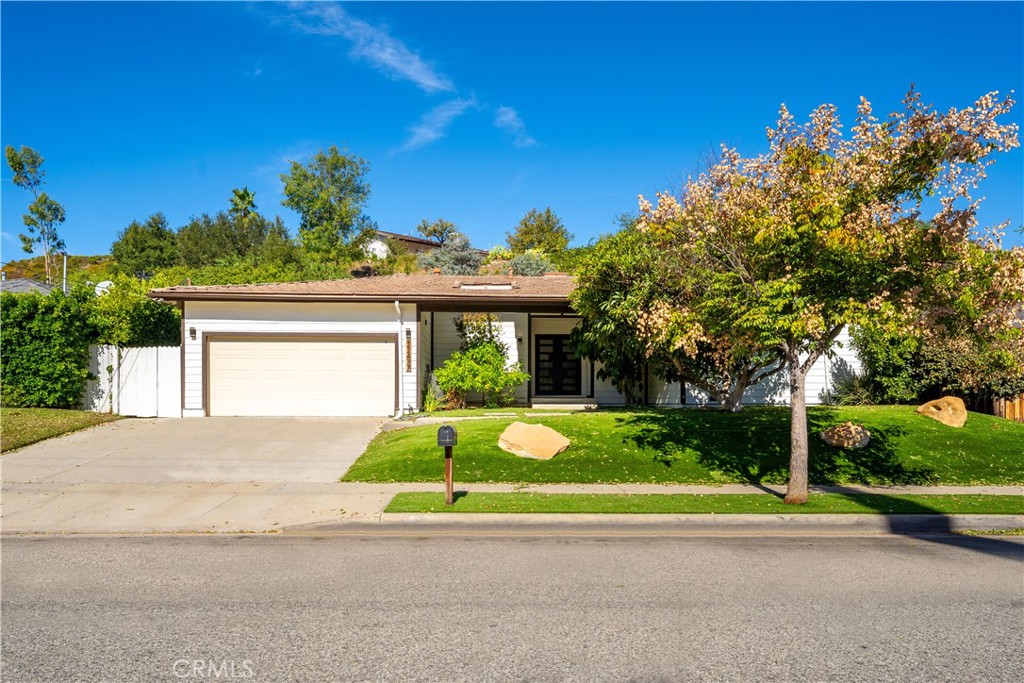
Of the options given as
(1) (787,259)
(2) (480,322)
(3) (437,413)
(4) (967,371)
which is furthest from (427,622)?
(4) (967,371)

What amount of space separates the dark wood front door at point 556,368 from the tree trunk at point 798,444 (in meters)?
11.7

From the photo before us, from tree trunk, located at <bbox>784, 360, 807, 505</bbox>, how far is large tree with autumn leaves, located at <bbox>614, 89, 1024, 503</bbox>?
0.02 meters

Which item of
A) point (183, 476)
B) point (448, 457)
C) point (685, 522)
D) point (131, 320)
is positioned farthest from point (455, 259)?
point (685, 522)

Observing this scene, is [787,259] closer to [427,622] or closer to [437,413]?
[427,622]

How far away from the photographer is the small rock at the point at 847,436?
12422mm

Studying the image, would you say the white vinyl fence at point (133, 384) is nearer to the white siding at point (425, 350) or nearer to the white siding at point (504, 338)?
the white siding at point (425, 350)

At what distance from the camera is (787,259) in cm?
891

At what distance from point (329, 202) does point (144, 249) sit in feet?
59.1

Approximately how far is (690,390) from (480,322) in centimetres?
656

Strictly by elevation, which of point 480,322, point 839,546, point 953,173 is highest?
point 953,173

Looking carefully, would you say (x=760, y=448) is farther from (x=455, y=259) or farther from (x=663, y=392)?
(x=455, y=259)
